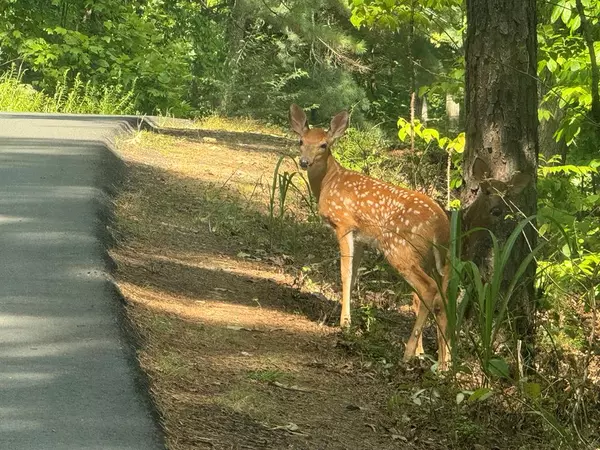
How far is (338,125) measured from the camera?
9719 millimetres

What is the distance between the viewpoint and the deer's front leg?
8.54 metres

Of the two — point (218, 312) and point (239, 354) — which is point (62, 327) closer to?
point (239, 354)

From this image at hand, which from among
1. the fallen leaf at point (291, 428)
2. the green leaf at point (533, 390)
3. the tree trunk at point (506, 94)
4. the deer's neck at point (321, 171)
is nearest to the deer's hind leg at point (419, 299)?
the tree trunk at point (506, 94)

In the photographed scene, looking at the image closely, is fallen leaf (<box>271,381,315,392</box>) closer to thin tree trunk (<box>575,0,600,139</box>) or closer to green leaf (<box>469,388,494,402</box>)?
green leaf (<box>469,388,494,402</box>)

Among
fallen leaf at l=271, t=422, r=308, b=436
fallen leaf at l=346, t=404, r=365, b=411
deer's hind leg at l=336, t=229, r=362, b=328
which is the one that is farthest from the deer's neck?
fallen leaf at l=271, t=422, r=308, b=436

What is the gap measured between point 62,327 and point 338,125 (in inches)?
148

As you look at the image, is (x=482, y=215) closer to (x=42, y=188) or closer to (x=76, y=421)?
(x=76, y=421)

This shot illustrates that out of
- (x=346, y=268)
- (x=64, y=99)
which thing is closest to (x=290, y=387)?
(x=346, y=268)

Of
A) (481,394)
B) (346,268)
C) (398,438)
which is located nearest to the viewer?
(398,438)

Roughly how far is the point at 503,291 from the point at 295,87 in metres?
25.0

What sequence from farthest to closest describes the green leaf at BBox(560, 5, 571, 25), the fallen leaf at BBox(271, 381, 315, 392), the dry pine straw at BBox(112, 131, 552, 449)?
the green leaf at BBox(560, 5, 571, 25) < the fallen leaf at BBox(271, 381, 315, 392) < the dry pine straw at BBox(112, 131, 552, 449)

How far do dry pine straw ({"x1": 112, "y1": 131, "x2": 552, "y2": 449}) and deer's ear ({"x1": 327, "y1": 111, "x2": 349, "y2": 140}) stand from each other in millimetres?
1288

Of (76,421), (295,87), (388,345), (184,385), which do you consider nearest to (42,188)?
(388,345)

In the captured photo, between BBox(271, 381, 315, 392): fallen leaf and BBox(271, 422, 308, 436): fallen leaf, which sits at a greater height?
BBox(271, 422, 308, 436): fallen leaf
